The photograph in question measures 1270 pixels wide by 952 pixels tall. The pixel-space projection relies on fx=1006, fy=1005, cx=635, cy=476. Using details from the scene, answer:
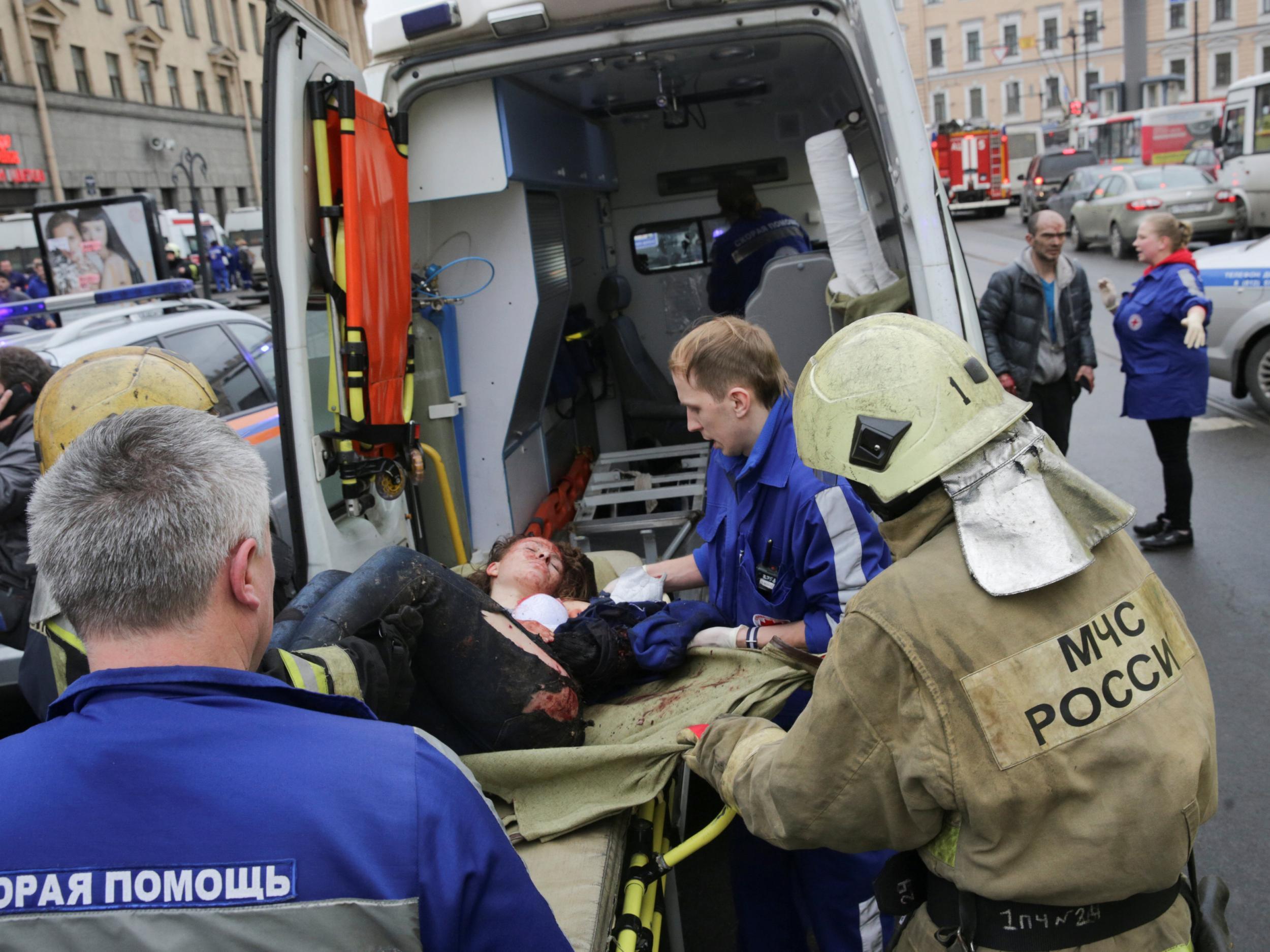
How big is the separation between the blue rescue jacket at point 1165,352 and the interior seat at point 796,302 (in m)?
1.93

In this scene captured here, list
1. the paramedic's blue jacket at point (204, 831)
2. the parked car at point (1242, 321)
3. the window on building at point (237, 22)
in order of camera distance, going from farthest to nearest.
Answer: the window on building at point (237, 22), the parked car at point (1242, 321), the paramedic's blue jacket at point (204, 831)

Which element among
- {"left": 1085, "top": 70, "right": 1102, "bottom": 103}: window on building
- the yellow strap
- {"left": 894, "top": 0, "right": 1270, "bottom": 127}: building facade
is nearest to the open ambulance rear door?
the yellow strap

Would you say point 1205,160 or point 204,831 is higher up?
point 1205,160

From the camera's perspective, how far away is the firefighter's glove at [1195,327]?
19.0 ft

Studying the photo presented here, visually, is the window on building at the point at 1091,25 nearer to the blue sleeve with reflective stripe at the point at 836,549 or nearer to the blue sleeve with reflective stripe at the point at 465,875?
the blue sleeve with reflective stripe at the point at 836,549

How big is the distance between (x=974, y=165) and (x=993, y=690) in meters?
35.0

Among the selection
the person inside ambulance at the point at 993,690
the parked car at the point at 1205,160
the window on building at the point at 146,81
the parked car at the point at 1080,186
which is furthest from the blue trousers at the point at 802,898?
the window on building at the point at 146,81

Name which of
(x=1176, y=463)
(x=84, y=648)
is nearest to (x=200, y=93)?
(x=1176, y=463)

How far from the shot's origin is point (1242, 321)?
845cm

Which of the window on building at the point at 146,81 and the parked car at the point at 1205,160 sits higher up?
the window on building at the point at 146,81

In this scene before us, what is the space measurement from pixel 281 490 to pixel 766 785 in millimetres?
5057

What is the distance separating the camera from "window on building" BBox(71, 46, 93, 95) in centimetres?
3425

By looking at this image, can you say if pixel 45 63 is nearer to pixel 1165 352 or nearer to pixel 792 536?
pixel 1165 352

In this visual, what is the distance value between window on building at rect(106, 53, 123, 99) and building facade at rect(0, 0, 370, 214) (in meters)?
0.04
